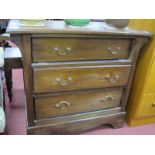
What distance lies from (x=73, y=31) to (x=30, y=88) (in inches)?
15.5

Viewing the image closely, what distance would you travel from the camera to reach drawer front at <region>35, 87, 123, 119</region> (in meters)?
1.08

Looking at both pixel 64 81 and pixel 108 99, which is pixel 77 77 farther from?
pixel 108 99

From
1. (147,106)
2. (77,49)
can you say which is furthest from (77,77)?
(147,106)

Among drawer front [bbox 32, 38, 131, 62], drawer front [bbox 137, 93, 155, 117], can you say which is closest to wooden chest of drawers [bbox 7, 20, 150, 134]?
drawer front [bbox 32, 38, 131, 62]

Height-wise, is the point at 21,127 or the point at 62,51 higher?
the point at 62,51

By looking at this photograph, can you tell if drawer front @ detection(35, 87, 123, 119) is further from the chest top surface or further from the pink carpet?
the chest top surface

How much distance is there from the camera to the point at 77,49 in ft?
3.15

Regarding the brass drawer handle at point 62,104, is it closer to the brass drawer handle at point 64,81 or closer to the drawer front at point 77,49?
the brass drawer handle at point 64,81

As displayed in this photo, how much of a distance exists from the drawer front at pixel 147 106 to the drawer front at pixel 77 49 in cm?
40

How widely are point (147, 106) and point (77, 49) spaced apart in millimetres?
718

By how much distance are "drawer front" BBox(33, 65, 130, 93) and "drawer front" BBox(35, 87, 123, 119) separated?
0.06m

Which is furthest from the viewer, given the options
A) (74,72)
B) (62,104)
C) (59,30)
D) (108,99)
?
(108,99)
